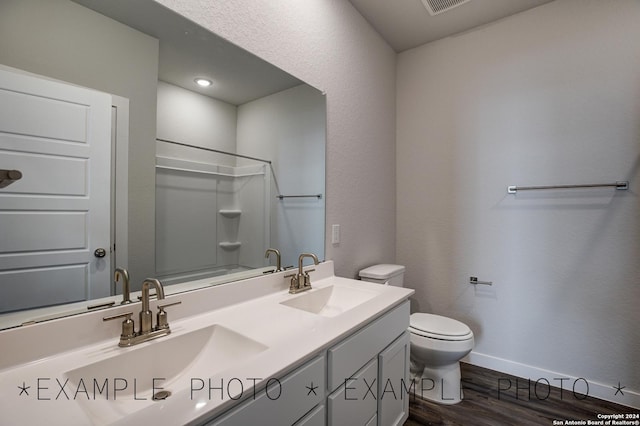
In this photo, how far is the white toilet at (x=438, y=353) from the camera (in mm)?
1720

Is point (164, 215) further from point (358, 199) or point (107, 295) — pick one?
point (358, 199)

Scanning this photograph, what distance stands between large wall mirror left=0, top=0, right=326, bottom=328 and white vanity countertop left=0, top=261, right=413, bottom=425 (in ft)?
0.37

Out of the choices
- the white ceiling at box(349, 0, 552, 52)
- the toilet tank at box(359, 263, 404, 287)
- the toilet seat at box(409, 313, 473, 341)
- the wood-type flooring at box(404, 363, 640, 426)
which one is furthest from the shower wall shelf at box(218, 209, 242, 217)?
the white ceiling at box(349, 0, 552, 52)

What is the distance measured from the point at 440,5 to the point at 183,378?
2.52 m

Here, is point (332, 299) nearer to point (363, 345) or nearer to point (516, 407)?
point (363, 345)

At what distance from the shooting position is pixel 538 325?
200cm

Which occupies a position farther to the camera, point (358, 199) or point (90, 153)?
point (358, 199)

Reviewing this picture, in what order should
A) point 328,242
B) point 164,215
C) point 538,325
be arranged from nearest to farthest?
point 164,215, point 328,242, point 538,325

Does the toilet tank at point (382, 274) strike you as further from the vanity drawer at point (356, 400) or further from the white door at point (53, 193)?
the white door at point (53, 193)

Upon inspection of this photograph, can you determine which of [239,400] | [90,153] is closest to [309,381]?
[239,400]

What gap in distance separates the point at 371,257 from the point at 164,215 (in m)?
1.53

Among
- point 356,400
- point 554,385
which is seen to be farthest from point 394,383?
point 554,385

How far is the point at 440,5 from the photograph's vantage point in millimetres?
1974

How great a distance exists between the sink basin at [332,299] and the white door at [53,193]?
0.81 meters
